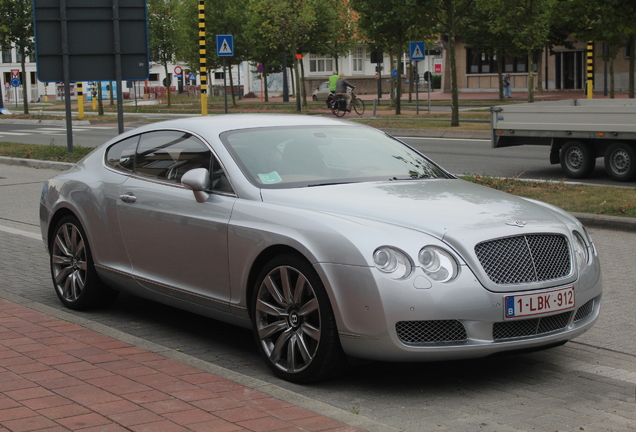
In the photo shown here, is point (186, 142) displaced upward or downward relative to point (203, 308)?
upward

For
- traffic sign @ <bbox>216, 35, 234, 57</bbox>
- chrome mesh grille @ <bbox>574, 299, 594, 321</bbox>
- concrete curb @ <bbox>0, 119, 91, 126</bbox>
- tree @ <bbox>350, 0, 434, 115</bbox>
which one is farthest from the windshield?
concrete curb @ <bbox>0, 119, 91, 126</bbox>

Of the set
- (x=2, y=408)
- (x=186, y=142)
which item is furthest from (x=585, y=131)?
(x=2, y=408)

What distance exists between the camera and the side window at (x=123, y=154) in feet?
21.5

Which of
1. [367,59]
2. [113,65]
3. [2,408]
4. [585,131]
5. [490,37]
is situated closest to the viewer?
[2,408]

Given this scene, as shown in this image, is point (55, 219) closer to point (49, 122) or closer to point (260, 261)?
point (260, 261)

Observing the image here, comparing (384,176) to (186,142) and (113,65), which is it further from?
(113,65)

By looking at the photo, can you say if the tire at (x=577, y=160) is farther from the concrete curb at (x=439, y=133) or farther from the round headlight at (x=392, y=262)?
the round headlight at (x=392, y=262)

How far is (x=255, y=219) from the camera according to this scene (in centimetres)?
519

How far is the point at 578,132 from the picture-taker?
15.0 m

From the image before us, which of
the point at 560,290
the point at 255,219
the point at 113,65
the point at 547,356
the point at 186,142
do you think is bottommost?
the point at 547,356

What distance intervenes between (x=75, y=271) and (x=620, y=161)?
10.3 meters

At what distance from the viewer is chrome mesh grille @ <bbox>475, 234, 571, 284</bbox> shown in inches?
183

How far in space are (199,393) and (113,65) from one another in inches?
572

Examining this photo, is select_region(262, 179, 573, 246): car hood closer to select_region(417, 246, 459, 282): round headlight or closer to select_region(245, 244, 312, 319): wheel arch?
select_region(417, 246, 459, 282): round headlight
